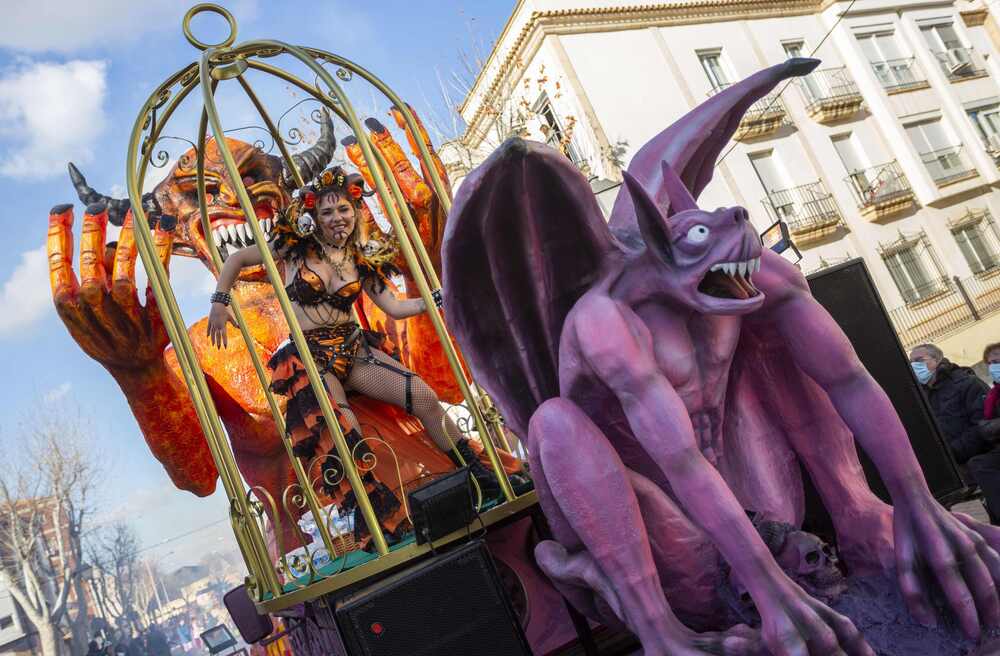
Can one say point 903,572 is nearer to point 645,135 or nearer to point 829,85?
point 645,135

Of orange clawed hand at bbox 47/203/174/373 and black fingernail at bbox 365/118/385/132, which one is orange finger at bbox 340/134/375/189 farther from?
orange clawed hand at bbox 47/203/174/373

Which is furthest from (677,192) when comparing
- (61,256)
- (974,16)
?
(974,16)

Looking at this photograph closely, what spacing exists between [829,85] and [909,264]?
5.07m

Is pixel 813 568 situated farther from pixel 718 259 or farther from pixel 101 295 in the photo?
pixel 101 295

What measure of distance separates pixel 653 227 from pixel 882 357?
6.93 ft

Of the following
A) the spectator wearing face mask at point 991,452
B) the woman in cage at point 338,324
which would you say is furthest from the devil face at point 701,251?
the spectator wearing face mask at point 991,452

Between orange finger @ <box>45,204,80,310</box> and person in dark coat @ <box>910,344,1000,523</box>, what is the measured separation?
551 centimetres

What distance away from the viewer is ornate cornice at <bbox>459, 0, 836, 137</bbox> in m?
16.5

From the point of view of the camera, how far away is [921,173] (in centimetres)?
1945

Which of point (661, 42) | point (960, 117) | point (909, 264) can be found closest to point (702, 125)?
point (661, 42)

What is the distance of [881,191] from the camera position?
19.0 m

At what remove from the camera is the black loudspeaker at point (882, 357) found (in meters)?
3.52

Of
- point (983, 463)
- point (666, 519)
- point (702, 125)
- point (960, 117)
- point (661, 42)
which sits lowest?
point (983, 463)

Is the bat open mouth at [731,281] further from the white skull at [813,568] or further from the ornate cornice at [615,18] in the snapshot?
the ornate cornice at [615,18]
